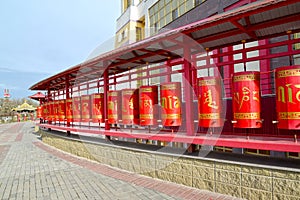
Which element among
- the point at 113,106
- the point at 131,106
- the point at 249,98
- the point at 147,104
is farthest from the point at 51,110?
the point at 249,98

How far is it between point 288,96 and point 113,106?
4.25m

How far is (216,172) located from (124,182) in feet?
6.74

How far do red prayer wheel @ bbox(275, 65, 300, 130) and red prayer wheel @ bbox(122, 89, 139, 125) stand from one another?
10.7 feet

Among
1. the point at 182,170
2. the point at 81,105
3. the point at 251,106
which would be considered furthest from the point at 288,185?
the point at 81,105

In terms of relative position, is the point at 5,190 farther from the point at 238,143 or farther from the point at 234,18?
the point at 234,18

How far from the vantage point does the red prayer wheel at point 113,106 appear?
605 cm

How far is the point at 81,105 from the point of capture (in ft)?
24.2

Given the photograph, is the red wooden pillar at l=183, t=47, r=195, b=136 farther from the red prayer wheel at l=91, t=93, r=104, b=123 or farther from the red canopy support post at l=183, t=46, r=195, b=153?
the red prayer wheel at l=91, t=93, r=104, b=123

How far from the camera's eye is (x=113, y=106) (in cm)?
611

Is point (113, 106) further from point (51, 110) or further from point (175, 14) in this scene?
point (175, 14)

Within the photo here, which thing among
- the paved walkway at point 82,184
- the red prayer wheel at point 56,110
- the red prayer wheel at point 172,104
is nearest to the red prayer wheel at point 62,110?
the red prayer wheel at point 56,110

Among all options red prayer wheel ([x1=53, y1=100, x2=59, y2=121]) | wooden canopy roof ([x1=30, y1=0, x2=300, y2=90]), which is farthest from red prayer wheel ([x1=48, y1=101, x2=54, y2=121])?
wooden canopy roof ([x1=30, y1=0, x2=300, y2=90])

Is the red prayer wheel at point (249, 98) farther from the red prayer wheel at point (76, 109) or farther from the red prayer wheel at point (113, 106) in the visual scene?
the red prayer wheel at point (76, 109)

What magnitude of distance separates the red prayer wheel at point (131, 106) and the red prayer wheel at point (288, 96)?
3.27 m
